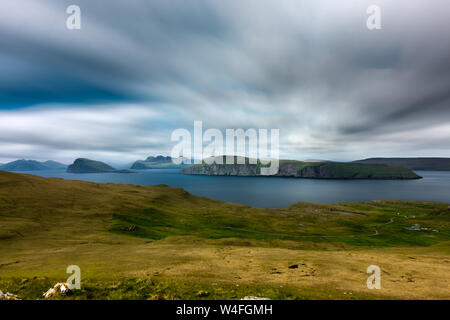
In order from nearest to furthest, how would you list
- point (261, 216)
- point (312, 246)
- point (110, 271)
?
point (110, 271)
point (312, 246)
point (261, 216)

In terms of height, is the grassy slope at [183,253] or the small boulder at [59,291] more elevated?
the small boulder at [59,291]

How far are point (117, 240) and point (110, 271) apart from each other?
3981 centimetres

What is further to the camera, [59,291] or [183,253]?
[183,253]

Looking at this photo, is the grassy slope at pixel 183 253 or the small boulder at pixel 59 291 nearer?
the small boulder at pixel 59 291

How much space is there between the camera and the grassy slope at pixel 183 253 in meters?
22.3

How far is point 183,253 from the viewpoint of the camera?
4497cm

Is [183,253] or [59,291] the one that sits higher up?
[59,291]

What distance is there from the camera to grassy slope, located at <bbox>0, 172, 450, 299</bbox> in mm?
22312

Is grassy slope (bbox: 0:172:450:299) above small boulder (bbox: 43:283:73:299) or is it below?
below

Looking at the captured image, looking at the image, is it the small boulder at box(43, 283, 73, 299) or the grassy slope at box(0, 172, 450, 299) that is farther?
the grassy slope at box(0, 172, 450, 299)
